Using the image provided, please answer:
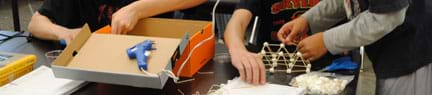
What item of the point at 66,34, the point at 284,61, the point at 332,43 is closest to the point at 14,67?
the point at 66,34

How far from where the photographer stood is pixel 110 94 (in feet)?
3.63

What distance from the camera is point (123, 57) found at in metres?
1.11

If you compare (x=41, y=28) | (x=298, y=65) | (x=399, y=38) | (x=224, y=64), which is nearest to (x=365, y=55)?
(x=399, y=38)

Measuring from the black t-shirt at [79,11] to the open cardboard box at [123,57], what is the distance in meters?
0.43

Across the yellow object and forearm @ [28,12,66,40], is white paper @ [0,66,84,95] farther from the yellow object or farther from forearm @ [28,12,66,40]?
forearm @ [28,12,66,40]

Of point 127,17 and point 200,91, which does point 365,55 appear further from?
Answer: point 127,17

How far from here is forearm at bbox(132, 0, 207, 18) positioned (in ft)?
4.77

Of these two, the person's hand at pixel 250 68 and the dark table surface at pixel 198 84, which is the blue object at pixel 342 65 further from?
the person's hand at pixel 250 68

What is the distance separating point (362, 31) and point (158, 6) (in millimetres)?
658

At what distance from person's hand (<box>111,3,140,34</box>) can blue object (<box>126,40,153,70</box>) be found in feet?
0.65

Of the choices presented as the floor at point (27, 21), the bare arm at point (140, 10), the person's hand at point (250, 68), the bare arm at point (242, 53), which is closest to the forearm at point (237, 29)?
the bare arm at point (242, 53)

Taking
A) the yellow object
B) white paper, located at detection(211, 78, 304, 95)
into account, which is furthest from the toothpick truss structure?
the yellow object

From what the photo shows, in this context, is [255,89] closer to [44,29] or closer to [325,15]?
[325,15]

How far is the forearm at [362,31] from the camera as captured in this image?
3.70 ft
